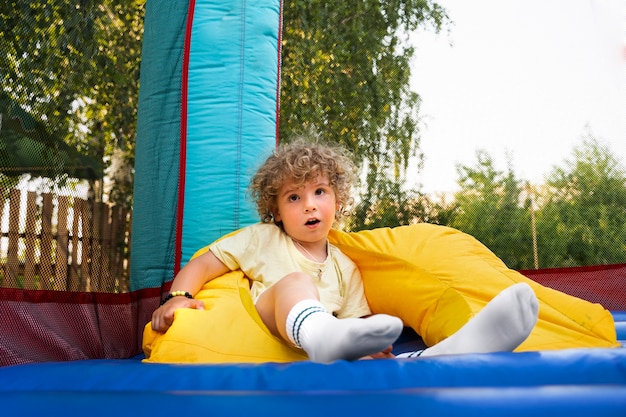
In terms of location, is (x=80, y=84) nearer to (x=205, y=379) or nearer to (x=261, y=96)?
(x=261, y=96)

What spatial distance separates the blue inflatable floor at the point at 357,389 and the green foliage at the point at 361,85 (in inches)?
71.8

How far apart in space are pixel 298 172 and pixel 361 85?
54.4 inches

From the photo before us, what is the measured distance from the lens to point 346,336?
0.81 meters

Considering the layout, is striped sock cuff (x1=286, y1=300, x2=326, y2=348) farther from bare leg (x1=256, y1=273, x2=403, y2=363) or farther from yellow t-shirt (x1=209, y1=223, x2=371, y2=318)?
yellow t-shirt (x1=209, y1=223, x2=371, y2=318)

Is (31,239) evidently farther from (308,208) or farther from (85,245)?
(308,208)

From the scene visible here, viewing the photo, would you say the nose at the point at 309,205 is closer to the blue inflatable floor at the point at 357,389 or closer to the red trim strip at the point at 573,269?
the blue inflatable floor at the point at 357,389

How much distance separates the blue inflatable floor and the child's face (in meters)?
0.63

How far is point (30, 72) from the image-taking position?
5.01 ft

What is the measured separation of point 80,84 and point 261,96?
0.50 meters

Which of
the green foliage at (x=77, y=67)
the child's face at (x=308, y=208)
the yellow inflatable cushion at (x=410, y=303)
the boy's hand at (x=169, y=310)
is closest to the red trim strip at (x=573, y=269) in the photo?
the yellow inflatable cushion at (x=410, y=303)

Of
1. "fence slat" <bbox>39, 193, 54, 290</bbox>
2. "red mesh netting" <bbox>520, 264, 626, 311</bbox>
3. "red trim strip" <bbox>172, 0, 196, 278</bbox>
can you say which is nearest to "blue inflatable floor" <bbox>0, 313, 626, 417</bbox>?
"fence slat" <bbox>39, 193, 54, 290</bbox>

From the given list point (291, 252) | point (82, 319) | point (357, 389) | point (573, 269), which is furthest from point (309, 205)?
point (573, 269)

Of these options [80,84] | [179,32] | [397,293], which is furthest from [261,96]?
[397,293]

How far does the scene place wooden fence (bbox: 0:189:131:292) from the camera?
56.7 inches
